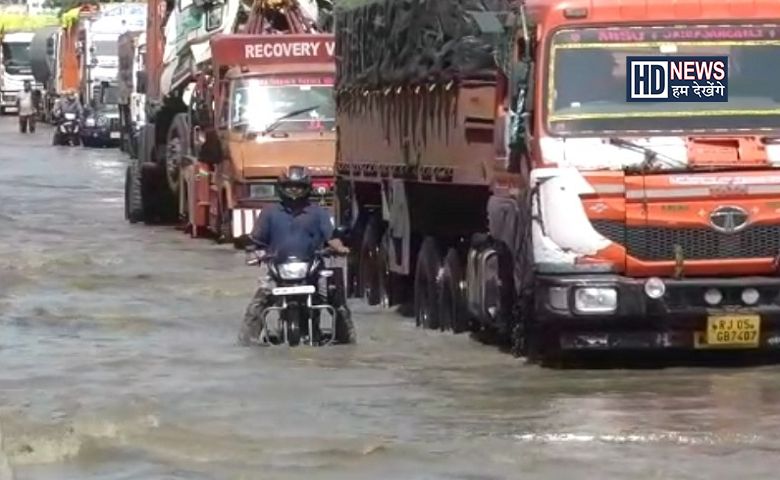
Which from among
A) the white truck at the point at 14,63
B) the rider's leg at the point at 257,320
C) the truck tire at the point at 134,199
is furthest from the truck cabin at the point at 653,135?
the white truck at the point at 14,63

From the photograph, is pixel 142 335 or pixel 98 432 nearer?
pixel 98 432

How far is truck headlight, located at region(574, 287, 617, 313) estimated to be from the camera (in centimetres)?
1384

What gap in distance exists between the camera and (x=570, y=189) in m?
13.7

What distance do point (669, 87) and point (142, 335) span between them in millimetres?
5622

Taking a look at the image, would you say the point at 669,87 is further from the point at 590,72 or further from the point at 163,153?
the point at 163,153

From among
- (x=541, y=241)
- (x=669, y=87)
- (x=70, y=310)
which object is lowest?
(x=70, y=310)

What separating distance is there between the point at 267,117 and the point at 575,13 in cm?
1293

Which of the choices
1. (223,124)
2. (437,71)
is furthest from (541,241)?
(223,124)

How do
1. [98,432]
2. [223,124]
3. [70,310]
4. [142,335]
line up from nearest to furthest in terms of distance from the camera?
[98,432] → [142,335] → [70,310] → [223,124]

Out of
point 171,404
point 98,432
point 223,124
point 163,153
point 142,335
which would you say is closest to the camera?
point 98,432

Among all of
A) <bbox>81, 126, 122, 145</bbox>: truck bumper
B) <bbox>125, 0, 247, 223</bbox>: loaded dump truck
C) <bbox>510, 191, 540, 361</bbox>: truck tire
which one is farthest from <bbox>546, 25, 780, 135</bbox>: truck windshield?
<bbox>81, 126, 122, 145</bbox>: truck bumper

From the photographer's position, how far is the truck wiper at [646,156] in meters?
13.7

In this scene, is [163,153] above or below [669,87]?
below

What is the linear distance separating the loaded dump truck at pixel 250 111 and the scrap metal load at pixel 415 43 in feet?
15.9
